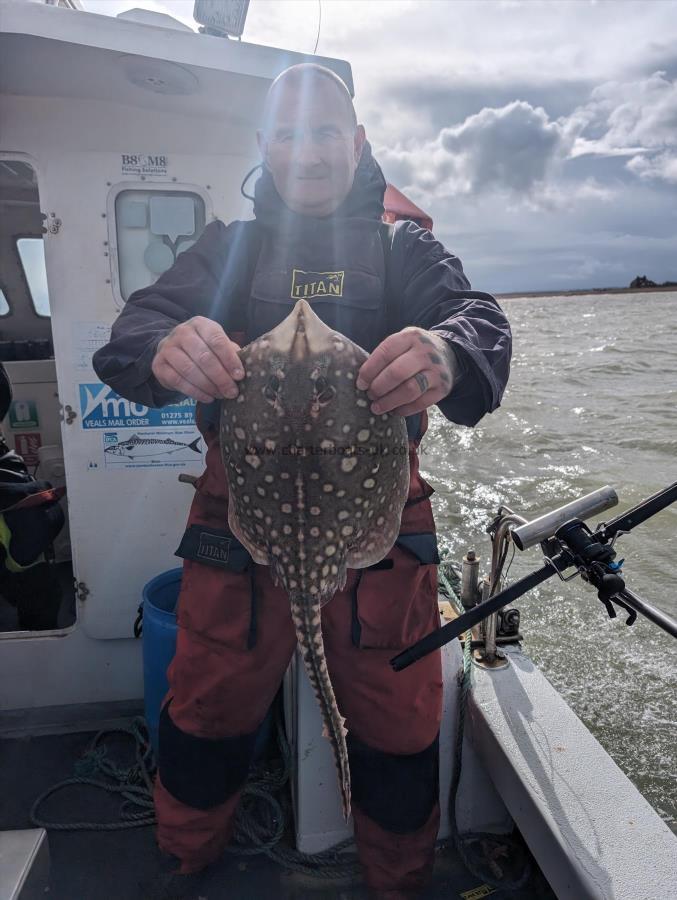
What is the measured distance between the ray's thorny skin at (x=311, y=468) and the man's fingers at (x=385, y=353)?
0.06 m

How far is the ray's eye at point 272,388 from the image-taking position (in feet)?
5.56

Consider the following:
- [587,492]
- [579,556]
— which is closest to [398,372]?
[579,556]

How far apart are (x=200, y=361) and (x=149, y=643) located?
2.13 metres

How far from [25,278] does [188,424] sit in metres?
4.89

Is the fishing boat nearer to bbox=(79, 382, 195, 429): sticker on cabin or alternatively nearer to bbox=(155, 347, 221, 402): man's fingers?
bbox=(79, 382, 195, 429): sticker on cabin

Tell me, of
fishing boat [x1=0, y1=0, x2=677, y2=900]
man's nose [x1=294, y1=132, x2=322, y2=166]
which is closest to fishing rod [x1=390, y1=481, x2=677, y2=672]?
fishing boat [x1=0, y1=0, x2=677, y2=900]

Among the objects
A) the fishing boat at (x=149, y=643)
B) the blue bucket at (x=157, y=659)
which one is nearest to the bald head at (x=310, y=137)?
the fishing boat at (x=149, y=643)

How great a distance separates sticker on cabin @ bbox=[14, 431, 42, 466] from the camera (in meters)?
6.39

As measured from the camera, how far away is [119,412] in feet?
12.3

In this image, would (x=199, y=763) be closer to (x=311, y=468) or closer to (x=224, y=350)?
(x=311, y=468)

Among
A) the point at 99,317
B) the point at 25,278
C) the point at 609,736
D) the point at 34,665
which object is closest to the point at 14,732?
the point at 34,665

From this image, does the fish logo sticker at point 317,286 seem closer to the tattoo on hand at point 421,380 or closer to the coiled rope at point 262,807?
the tattoo on hand at point 421,380

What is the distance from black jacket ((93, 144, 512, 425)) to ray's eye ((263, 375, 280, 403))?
455 mm

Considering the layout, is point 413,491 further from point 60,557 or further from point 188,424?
point 60,557
